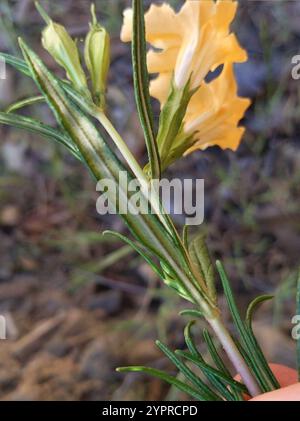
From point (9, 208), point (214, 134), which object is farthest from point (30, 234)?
point (214, 134)

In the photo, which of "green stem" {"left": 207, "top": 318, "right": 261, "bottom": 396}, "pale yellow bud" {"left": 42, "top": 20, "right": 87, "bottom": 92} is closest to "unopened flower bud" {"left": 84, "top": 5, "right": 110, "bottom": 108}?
"pale yellow bud" {"left": 42, "top": 20, "right": 87, "bottom": 92}

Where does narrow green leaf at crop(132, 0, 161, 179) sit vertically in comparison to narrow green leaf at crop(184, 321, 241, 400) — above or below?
above

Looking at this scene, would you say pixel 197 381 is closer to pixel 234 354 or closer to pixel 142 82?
pixel 234 354

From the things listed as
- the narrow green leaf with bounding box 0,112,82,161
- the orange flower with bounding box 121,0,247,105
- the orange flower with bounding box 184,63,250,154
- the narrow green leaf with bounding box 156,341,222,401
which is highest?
the orange flower with bounding box 121,0,247,105
